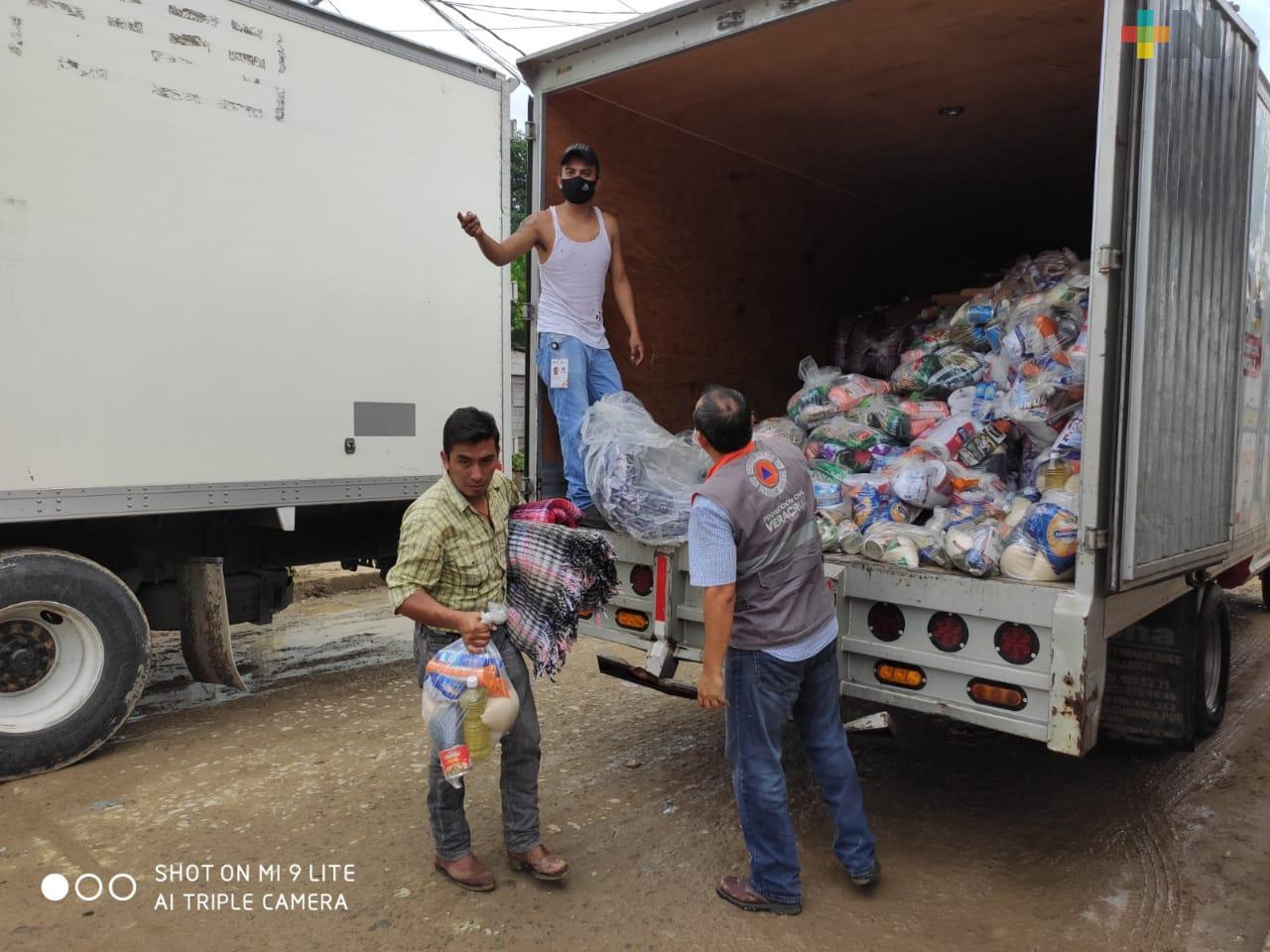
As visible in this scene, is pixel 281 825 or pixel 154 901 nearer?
pixel 154 901

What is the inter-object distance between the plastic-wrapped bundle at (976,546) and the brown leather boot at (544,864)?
1647mm

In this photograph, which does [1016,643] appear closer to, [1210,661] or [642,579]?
[642,579]

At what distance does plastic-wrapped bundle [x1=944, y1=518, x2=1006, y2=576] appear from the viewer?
3.06 metres

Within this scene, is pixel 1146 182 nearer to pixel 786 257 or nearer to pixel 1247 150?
pixel 1247 150

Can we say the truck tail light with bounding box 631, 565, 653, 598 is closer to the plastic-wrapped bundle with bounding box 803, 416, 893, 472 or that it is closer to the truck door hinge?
the plastic-wrapped bundle with bounding box 803, 416, 893, 472

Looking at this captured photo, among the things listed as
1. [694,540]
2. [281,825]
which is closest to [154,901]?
[281,825]

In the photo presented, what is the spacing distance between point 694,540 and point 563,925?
1.25 meters

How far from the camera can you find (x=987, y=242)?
6.43m

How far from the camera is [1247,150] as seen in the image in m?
3.76

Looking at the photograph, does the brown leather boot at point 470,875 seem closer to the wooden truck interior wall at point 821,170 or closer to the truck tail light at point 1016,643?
the truck tail light at point 1016,643

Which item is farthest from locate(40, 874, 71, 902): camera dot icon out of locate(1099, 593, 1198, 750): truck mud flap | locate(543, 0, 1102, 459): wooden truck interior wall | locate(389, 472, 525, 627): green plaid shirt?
locate(1099, 593, 1198, 750): truck mud flap
